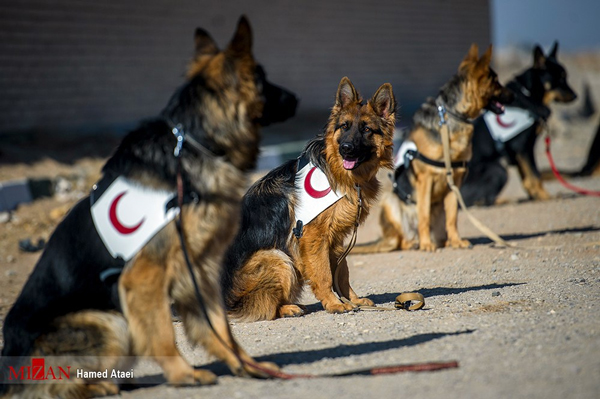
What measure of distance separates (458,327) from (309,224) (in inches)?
65.6

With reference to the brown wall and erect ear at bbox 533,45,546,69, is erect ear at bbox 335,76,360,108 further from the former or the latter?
the brown wall

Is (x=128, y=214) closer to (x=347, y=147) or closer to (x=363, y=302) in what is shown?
(x=347, y=147)

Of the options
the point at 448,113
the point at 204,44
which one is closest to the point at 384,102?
the point at 204,44

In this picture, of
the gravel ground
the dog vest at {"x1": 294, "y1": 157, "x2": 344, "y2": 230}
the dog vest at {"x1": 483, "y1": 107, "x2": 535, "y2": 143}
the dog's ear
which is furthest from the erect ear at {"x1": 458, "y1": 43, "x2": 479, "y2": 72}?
the dog vest at {"x1": 294, "y1": 157, "x2": 344, "y2": 230}

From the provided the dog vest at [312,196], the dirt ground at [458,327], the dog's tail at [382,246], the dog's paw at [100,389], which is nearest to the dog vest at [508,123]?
the dirt ground at [458,327]

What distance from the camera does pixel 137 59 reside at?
1551 cm

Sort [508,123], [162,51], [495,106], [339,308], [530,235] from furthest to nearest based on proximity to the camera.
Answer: [162,51]
[508,123]
[530,235]
[495,106]
[339,308]

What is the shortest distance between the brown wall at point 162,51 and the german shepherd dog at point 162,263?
10.2m

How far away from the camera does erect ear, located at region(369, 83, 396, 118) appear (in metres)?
6.16

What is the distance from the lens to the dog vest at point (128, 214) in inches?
156

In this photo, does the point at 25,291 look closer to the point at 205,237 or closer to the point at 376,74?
the point at 205,237

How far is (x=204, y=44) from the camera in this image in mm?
4387

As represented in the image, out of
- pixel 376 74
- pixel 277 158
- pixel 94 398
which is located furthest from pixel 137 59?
pixel 94 398

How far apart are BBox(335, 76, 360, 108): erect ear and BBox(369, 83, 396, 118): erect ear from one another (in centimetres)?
17
